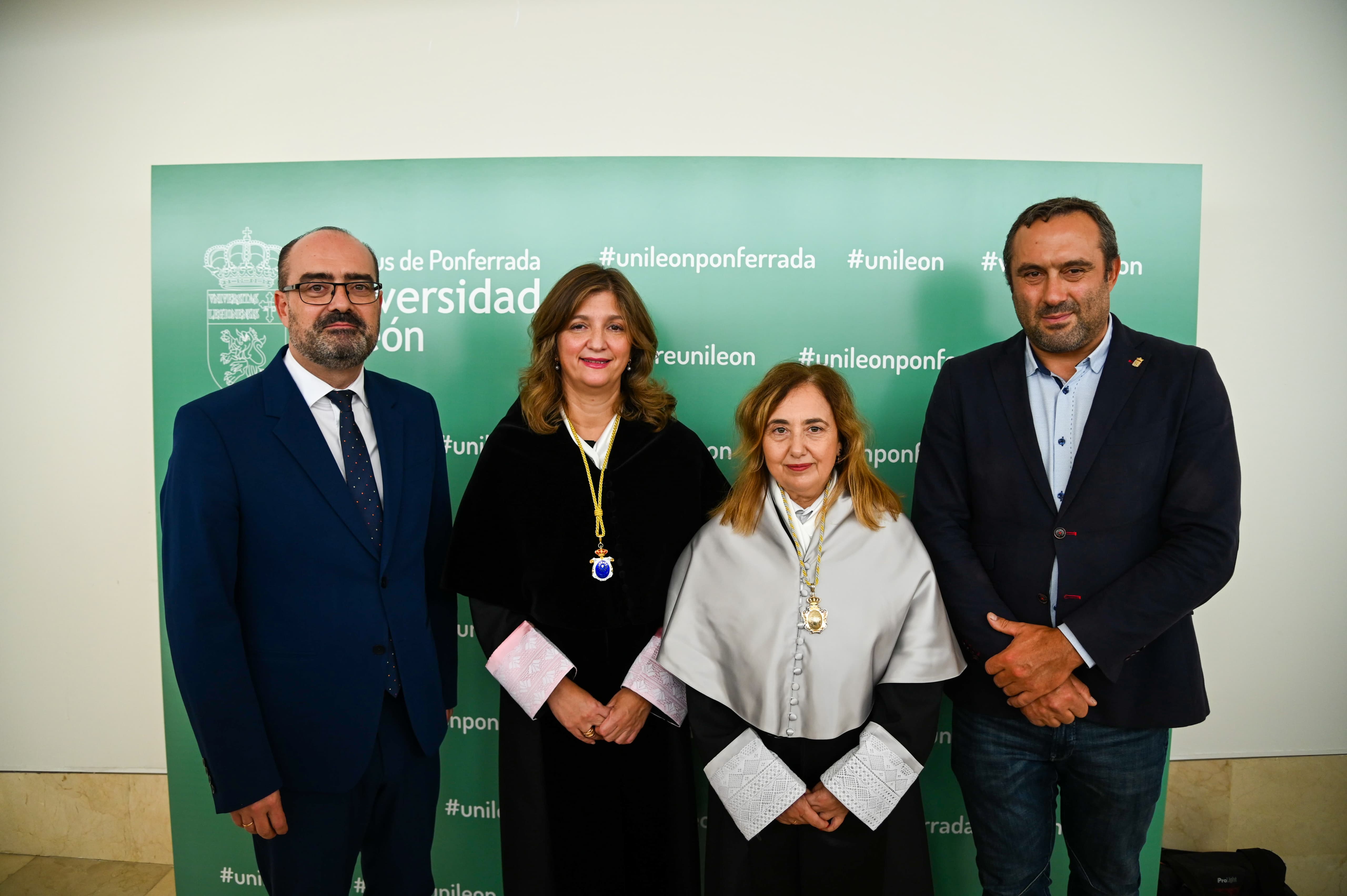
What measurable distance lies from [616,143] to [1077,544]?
2485mm

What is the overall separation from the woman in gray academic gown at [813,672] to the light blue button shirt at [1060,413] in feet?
1.51

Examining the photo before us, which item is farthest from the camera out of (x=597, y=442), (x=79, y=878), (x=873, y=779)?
(x=79, y=878)

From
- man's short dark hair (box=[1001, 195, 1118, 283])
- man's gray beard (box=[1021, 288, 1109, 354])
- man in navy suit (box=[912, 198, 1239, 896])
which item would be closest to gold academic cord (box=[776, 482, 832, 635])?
man in navy suit (box=[912, 198, 1239, 896])

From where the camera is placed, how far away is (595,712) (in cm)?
203

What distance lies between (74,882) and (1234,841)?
5.73 metres

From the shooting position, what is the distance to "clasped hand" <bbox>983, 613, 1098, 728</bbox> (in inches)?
74.6

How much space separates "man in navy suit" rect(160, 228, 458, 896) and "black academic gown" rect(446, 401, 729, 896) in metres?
0.22

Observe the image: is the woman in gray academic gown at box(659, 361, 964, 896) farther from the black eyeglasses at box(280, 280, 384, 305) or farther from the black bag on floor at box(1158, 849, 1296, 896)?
the black bag on floor at box(1158, 849, 1296, 896)

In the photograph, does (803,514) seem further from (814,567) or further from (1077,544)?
(1077,544)

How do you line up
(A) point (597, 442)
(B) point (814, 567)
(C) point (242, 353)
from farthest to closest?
(C) point (242, 353) < (A) point (597, 442) < (B) point (814, 567)

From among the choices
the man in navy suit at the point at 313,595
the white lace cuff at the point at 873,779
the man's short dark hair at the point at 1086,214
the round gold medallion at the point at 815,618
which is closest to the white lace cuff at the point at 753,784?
the white lace cuff at the point at 873,779

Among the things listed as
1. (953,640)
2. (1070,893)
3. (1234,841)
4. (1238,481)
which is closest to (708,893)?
(953,640)

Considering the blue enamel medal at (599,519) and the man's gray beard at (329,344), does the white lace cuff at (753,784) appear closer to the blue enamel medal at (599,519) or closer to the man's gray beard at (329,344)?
the blue enamel medal at (599,519)

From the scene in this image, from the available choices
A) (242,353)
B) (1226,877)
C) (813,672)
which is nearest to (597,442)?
(813,672)
